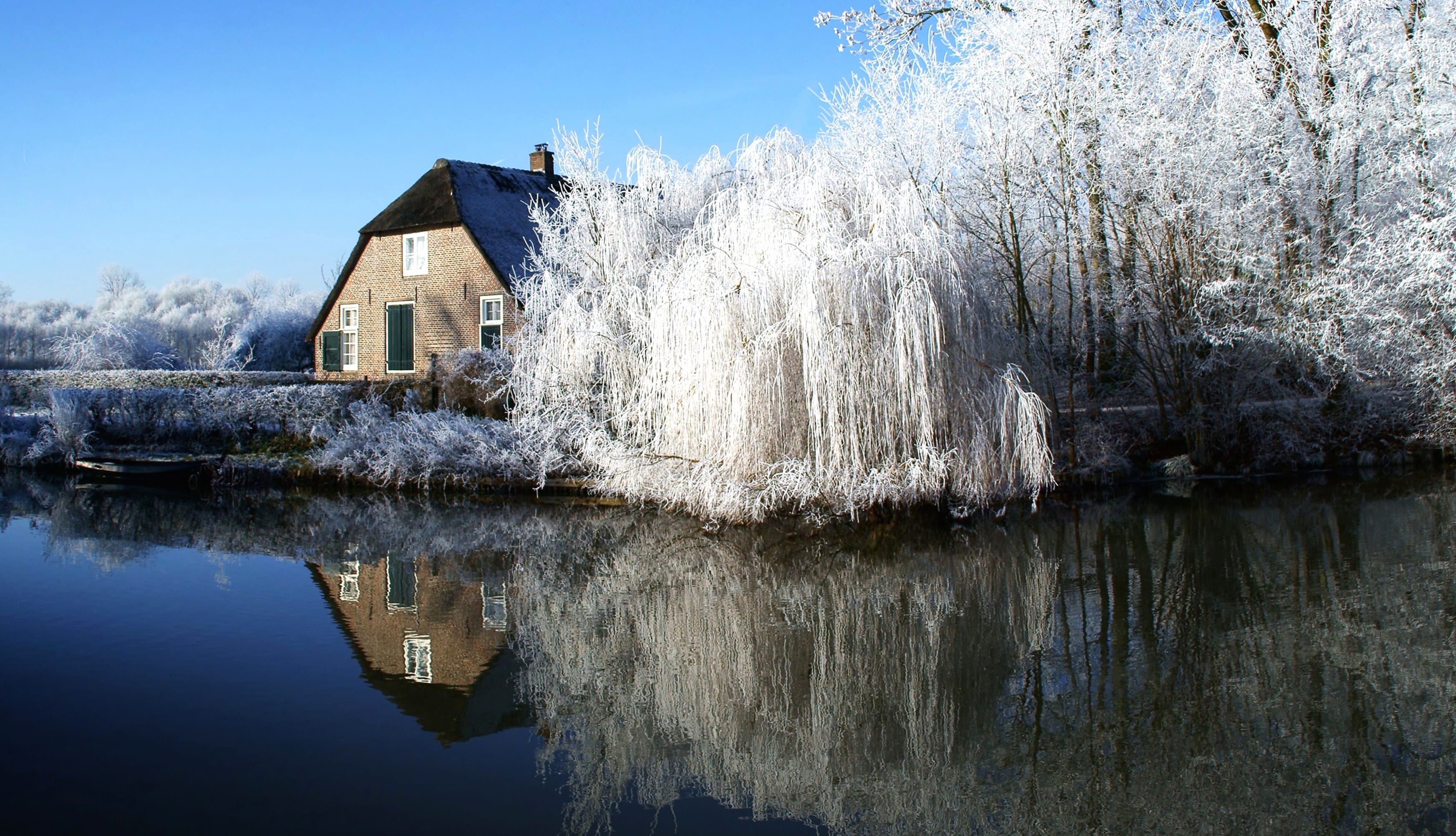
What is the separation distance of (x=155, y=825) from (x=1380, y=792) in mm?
5379

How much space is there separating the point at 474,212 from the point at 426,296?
2.28 metres

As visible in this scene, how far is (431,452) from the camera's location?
1514cm

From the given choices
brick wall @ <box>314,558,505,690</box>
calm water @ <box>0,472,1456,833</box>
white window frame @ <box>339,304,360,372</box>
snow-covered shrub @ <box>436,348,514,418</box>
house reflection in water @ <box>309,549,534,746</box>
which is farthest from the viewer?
white window frame @ <box>339,304,360,372</box>

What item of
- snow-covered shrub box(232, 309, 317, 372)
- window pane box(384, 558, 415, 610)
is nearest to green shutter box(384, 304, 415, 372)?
snow-covered shrub box(232, 309, 317, 372)

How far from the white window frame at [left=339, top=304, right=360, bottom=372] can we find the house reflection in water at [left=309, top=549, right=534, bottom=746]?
15.2 meters

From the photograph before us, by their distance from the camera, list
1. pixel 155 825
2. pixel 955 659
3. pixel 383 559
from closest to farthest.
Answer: pixel 155 825 < pixel 955 659 < pixel 383 559

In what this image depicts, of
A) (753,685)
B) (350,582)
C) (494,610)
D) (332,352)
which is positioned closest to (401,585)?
(350,582)

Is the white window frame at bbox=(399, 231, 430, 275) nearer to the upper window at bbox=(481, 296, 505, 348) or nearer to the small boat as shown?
the upper window at bbox=(481, 296, 505, 348)

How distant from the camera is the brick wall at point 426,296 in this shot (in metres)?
21.8

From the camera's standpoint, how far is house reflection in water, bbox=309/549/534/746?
5.67 metres

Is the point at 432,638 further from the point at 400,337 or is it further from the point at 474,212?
the point at 400,337

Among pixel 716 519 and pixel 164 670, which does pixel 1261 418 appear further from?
pixel 164 670

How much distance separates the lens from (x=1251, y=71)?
15.1 metres

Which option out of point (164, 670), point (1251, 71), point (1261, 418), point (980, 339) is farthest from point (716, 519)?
point (1251, 71)
